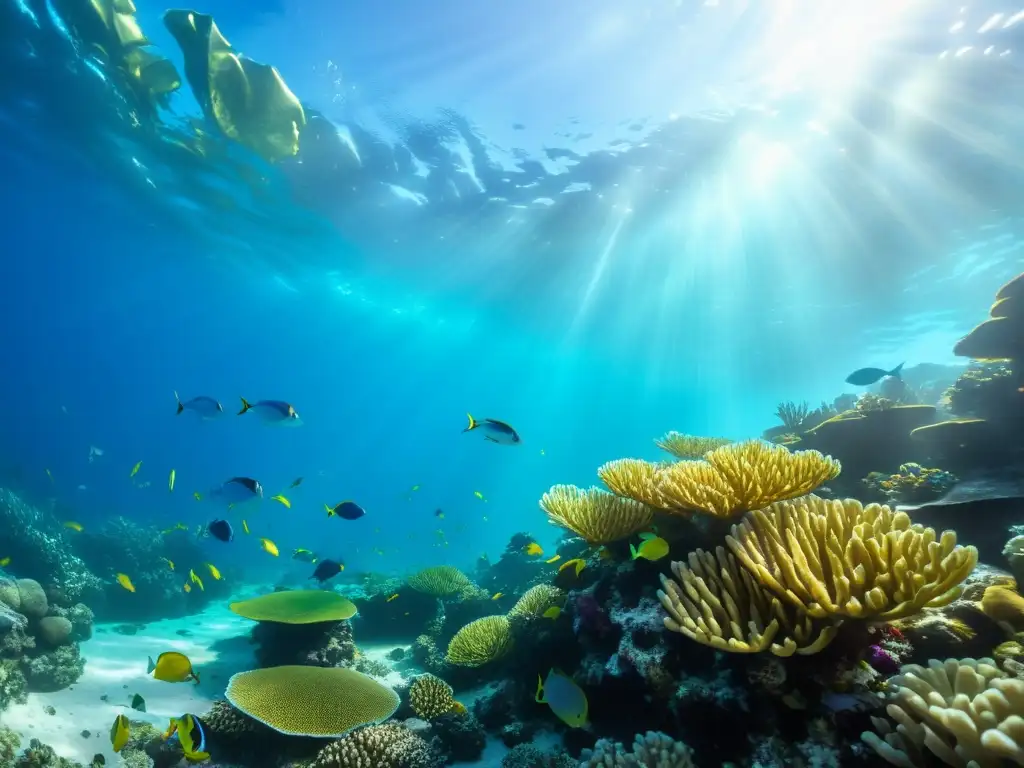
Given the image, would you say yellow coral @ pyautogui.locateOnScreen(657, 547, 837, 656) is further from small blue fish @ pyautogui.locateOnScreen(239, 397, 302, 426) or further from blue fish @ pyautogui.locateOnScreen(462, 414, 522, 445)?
small blue fish @ pyautogui.locateOnScreen(239, 397, 302, 426)

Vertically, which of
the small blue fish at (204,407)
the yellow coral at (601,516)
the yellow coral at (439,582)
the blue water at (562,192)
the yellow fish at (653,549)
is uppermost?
the blue water at (562,192)

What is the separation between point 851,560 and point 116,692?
34.7ft

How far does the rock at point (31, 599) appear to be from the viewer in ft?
27.7

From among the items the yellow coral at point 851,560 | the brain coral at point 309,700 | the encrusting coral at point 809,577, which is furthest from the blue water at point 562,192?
the brain coral at point 309,700

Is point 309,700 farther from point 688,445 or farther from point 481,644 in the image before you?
point 688,445

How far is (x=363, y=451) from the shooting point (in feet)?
457

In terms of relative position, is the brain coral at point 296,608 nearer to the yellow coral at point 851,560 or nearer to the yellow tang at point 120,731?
the yellow tang at point 120,731

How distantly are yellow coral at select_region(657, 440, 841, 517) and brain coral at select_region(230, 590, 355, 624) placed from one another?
5.73 m

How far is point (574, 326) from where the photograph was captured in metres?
34.5

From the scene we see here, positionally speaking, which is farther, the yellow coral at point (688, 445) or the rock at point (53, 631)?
the rock at point (53, 631)

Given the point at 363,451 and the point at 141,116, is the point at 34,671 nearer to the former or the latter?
the point at 141,116

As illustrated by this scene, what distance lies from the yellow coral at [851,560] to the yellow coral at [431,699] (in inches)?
165

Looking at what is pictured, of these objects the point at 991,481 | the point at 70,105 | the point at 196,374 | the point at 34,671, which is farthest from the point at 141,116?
the point at 196,374

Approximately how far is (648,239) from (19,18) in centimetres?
2303
